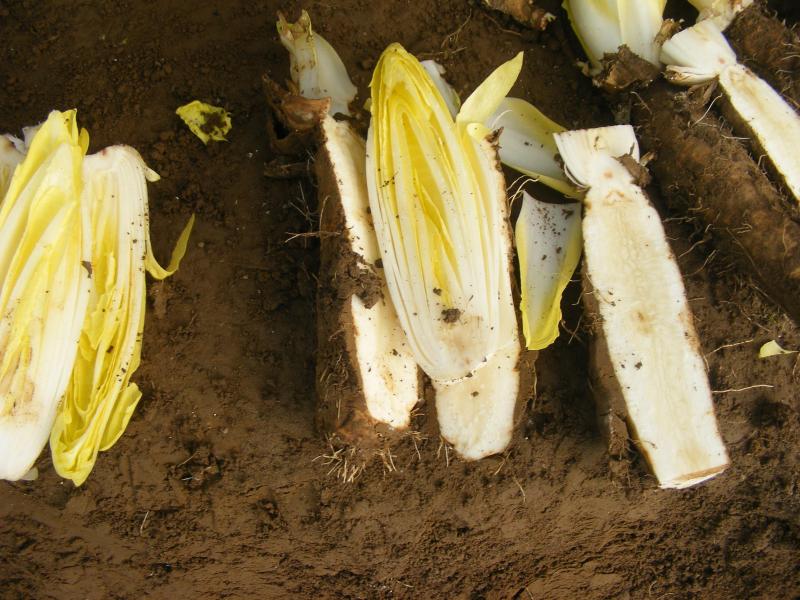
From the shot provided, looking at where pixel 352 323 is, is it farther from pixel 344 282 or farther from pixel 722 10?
pixel 722 10

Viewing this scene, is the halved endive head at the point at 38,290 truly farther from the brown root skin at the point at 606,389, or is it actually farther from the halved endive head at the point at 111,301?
the brown root skin at the point at 606,389

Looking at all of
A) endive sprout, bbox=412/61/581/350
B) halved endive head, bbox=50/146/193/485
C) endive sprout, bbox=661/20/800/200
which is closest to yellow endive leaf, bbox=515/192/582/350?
endive sprout, bbox=412/61/581/350

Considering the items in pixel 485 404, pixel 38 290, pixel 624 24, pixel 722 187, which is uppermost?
pixel 624 24

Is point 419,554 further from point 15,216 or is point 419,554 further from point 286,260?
point 15,216

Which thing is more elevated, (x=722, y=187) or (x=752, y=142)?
(x=752, y=142)

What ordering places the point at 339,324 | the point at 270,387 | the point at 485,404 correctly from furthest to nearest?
Answer: the point at 270,387 < the point at 485,404 < the point at 339,324

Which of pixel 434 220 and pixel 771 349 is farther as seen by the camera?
pixel 771 349

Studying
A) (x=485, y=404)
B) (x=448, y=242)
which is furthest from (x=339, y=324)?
(x=485, y=404)

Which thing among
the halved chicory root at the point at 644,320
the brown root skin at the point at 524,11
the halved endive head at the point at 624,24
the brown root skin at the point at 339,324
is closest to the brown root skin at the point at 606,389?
the halved chicory root at the point at 644,320
